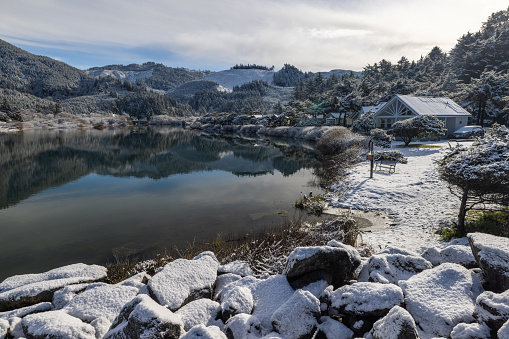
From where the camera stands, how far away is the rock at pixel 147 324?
12.5 ft

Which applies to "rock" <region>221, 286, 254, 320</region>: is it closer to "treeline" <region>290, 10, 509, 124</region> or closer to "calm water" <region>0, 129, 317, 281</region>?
"calm water" <region>0, 129, 317, 281</region>

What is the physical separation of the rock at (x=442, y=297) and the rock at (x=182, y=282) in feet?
12.5

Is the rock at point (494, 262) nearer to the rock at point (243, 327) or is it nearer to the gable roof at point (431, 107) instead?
the rock at point (243, 327)

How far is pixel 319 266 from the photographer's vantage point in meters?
5.38

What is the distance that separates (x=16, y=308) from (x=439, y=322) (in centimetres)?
824

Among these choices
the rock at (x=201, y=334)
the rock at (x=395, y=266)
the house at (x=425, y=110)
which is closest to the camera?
the rock at (x=201, y=334)

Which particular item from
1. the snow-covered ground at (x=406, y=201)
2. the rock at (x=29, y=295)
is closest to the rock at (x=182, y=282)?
the rock at (x=29, y=295)

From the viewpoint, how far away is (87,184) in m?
23.0

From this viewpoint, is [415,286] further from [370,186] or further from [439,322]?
[370,186]

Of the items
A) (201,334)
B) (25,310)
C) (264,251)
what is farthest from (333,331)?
(25,310)


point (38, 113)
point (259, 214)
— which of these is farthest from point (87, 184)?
point (38, 113)

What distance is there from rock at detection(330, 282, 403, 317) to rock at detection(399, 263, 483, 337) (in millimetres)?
301

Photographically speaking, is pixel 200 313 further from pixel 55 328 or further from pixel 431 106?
pixel 431 106

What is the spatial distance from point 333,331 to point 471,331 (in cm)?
181
